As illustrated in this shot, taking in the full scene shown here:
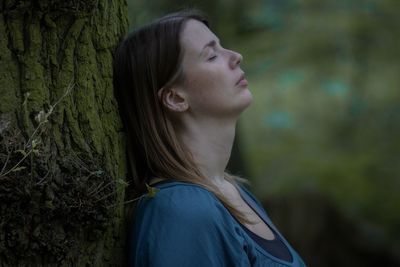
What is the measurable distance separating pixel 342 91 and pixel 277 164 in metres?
1.60

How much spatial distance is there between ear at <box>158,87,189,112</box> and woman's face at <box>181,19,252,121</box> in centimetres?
2

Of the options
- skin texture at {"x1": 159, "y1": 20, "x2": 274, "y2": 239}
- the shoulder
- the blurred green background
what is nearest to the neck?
skin texture at {"x1": 159, "y1": 20, "x2": 274, "y2": 239}

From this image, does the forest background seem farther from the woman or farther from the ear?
the ear

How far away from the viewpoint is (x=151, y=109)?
2.26 meters

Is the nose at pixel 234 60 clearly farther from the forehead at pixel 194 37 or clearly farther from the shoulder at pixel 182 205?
the shoulder at pixel 182 205

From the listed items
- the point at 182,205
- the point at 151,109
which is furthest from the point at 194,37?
the point at 182,205

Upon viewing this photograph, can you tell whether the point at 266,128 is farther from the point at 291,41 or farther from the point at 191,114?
the point at 191,114

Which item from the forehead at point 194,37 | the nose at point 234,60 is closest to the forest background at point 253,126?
the forehead at point 194,37

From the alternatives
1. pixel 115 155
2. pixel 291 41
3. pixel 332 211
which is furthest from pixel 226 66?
pixel 291 41

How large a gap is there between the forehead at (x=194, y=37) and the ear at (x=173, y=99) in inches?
5.5

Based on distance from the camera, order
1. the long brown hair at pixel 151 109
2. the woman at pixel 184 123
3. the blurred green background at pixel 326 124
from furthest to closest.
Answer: the blurred green background at pixel 326 124, the long brown hair at pixel 151 109, the woman at pixel 184 123

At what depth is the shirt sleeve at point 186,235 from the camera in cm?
198

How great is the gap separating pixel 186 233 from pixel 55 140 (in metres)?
0.47

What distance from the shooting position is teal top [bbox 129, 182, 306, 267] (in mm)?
1984
